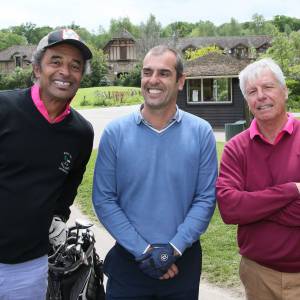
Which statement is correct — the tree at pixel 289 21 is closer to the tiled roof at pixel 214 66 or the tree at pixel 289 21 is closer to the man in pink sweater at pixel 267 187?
the tiled roof at pixel 214 66

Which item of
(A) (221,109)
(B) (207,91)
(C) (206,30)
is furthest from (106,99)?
(C) (206,30)

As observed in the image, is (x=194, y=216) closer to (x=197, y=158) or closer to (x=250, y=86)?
(x=197, y=158)

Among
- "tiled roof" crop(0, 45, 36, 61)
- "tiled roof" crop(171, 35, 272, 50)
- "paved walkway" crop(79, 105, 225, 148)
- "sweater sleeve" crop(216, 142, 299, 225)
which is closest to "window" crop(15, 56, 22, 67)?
"tiled roof" crop(0, 45, 36, 61)

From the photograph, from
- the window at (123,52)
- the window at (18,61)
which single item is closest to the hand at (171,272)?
the window at (123,52)

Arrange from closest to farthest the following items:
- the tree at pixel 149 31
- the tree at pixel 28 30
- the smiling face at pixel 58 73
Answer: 1. the smiling face at pixel 58 73
2. the tree at pixel 149 31
3. the tree at pixel 28 30

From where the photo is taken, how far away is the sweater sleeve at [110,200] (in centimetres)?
311

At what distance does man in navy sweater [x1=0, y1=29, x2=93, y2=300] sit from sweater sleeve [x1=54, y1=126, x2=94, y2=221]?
81mm

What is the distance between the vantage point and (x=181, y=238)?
309cm

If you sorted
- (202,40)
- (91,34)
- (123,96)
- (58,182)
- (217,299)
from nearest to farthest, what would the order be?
(58,182) → (217,299) → (123,96) → (202,40) → (91,34)

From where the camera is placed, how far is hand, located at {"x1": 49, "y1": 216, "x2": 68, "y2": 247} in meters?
3.28

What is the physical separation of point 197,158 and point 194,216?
349mm

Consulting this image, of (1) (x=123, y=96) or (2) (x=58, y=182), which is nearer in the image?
(2) (x=58, y=182)

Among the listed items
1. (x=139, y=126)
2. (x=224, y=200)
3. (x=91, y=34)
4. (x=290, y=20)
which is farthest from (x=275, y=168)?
(x=290, y=20)

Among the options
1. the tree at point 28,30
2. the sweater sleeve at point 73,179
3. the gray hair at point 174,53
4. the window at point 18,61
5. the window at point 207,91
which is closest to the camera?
the gray hair at point 174,53
